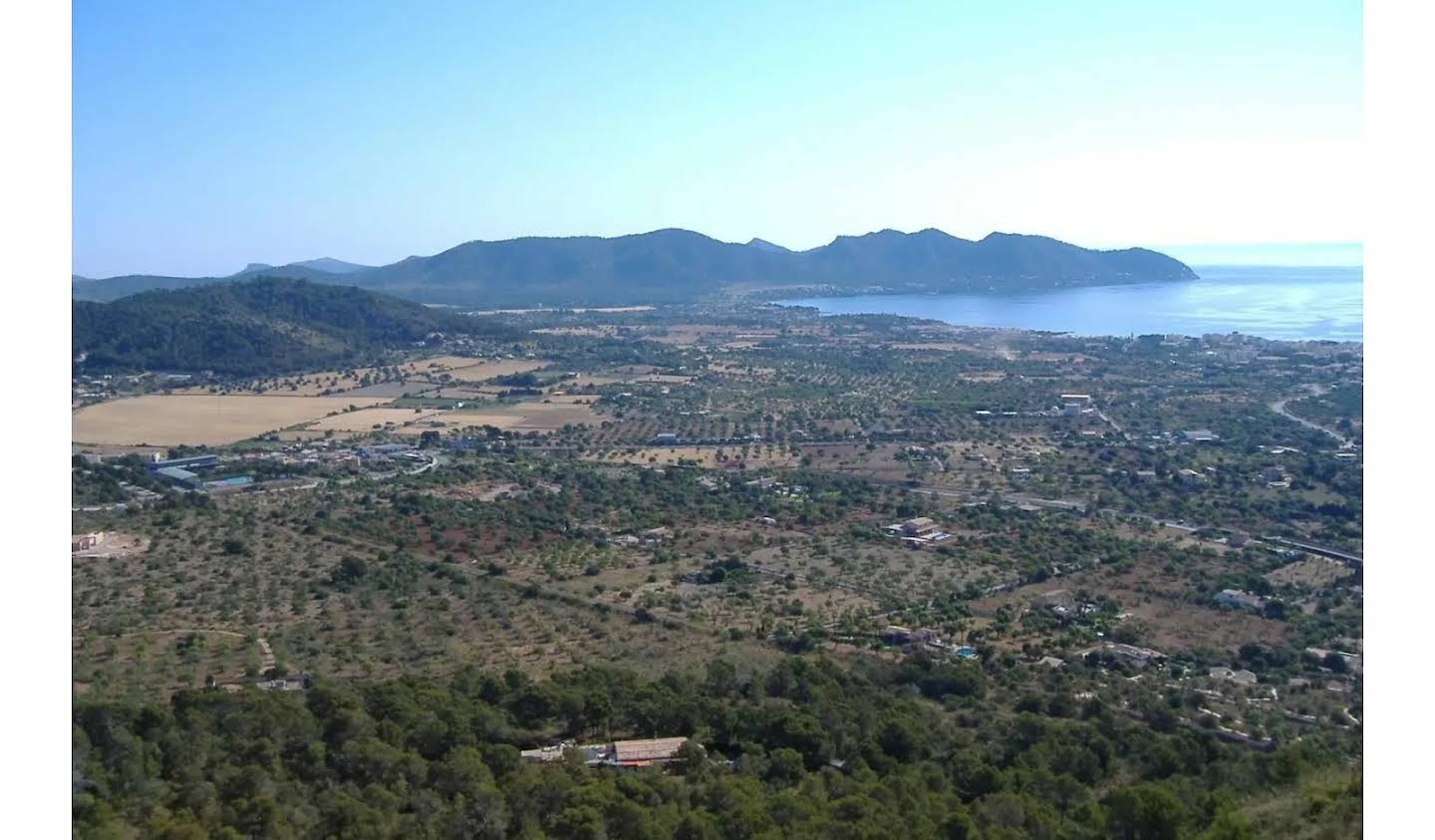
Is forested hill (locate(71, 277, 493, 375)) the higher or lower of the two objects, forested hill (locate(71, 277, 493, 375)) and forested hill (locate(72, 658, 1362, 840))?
the higher

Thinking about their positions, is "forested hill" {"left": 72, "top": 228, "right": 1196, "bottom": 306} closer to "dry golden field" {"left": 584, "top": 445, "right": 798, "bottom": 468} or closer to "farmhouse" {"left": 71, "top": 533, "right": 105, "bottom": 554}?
"dry golden field" {"left": 584, "top": 445, "right": 798, "bottom": 468}

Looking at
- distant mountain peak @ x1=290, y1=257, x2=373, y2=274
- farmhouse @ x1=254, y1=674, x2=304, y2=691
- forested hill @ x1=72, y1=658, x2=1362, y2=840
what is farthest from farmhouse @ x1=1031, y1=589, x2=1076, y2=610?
distant mountain peak @ x1=290, y1=257, x2=373, y2=274

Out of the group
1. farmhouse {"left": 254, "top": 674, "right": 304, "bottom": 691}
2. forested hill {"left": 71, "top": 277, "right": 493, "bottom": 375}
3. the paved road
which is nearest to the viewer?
farmhouse {"left": 254, "top": 674, "right": 304, "bottom": 691}

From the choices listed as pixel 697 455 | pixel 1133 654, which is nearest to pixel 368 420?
pixel 697 455

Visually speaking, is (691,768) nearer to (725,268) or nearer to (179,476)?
(179,476)

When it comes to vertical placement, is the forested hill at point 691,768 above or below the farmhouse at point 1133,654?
above

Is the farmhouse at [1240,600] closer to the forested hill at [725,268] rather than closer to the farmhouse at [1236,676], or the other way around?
the farmhouse at [1236,676]

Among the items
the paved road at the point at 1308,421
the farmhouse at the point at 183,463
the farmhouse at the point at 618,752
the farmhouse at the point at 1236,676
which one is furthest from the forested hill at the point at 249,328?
the farmhouse at the point at 1236,676
